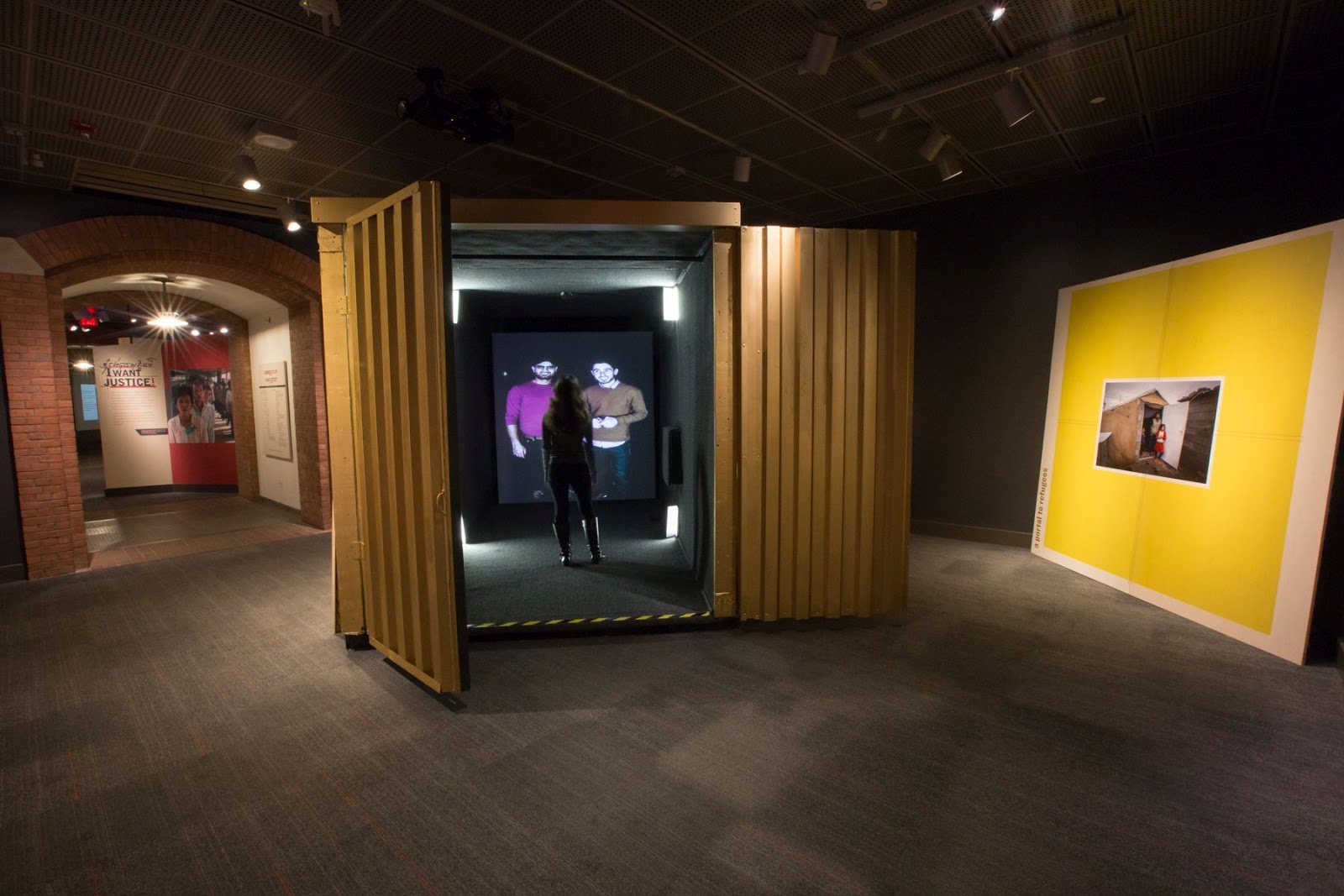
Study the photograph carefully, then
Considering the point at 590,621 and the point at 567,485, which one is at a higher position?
the point at 567,485

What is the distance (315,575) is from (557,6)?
4940 mm

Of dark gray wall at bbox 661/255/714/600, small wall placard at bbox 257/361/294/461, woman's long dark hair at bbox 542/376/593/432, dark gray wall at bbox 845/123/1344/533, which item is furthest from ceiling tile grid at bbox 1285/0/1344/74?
small wall placard at bbox 257/361/294/461

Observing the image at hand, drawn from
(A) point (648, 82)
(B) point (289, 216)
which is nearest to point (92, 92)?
(B) point (289, 216)

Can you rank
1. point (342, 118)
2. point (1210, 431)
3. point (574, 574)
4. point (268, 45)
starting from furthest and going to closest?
point (574, 574), point (342, 118), point (1210, 431), point (268, 45)

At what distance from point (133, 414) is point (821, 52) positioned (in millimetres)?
11796

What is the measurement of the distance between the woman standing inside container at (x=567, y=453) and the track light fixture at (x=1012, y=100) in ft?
12.2

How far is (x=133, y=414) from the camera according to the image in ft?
31.1

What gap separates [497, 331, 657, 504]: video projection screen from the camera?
664 centimetres

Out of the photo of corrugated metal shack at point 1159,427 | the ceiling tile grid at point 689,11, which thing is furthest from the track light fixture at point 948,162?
the ceiling tile grid at point 689,11

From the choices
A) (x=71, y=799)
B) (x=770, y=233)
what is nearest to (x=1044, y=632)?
(x=770, y=233)

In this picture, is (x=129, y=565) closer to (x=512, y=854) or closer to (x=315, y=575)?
(x=315, y=575)

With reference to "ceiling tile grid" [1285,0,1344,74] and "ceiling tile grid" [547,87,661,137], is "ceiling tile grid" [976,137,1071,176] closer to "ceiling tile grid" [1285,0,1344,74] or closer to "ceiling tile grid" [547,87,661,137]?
"ceiling tile grid" [1285,0,1344,74]

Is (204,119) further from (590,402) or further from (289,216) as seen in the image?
(590,402)

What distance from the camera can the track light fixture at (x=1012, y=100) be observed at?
368 centimetres
